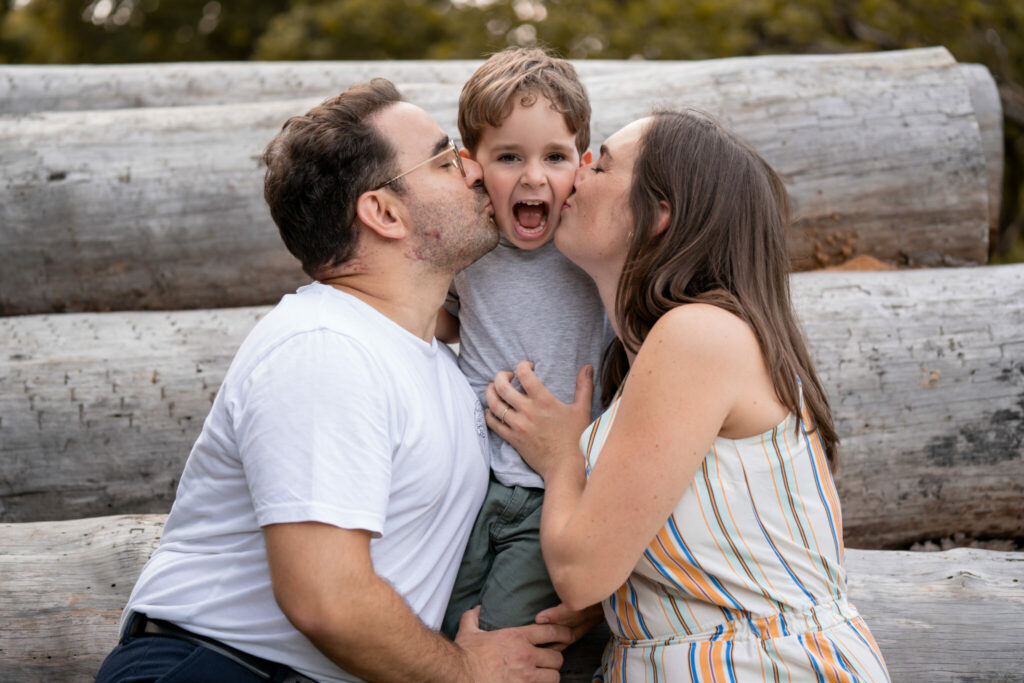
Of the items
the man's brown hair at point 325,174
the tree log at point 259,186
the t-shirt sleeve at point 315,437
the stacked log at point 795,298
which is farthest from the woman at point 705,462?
the tree log at point 259,186

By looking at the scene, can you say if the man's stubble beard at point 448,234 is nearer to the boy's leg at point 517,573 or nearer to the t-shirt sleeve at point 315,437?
the t-shirt sleeve at point 315,437

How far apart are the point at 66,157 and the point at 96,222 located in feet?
1.06

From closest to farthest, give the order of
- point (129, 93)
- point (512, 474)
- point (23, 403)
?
1. point (512, 474)
2. point (23, 403)
3. point (129, 93)

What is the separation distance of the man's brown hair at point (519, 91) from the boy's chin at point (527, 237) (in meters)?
0.28

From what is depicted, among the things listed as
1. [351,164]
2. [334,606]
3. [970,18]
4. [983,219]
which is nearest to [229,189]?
[351,164]

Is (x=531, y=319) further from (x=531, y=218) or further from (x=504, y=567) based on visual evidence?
(x=504, y=567)

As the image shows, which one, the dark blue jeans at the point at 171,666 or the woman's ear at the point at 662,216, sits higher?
the woman's ear at the point at 662,216

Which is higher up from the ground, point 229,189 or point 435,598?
point 229,189

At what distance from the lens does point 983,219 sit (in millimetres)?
3711

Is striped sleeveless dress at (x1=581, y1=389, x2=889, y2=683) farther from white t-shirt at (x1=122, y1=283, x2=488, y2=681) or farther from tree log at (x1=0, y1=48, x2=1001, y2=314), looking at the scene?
tree log at (x1=0, y1=48, x2=1001, y2=314)

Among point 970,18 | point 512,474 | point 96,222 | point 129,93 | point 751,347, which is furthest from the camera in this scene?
point 970,18

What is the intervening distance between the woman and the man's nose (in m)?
0.46

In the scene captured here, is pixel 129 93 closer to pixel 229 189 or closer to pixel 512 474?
pixel 229 189

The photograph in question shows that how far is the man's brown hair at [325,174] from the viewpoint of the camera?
84.0 inches
